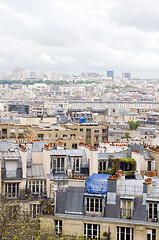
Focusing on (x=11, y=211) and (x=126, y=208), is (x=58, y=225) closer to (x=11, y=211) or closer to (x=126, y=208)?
(x=11, y=211)

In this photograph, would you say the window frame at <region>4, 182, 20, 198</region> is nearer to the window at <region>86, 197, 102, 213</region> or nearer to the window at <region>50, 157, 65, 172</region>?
the window at <region>50, 157, 65, 172</region>

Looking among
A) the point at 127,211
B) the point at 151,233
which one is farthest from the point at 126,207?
the point at 151,233

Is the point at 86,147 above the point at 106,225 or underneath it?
above

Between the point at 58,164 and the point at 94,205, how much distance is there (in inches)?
252

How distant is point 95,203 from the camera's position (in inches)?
949

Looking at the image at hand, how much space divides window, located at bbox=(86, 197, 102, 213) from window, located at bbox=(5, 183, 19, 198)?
475 centimetres

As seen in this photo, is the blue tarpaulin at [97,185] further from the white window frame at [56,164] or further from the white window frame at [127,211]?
the white window frame at [56,164]

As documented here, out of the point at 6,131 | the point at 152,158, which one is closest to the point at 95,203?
the point at 152,158

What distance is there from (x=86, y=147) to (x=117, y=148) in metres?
7.85

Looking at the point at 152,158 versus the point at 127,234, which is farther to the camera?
the point at 152,158

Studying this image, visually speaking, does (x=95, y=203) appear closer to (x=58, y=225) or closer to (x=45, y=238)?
(x=58, y=225)

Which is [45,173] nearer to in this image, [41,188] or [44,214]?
[41,188]

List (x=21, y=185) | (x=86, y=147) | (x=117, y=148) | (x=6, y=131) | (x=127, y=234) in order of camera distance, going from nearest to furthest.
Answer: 1. (x=127, y=234)
2. (x=21, y=185)
3. (x=86, y=147)
4. (x=117, y=148)
5. (x=6, y=131)

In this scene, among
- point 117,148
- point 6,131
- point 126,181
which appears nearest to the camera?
point 126,181
